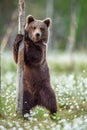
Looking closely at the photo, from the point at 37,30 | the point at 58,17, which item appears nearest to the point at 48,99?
the point at 37,30

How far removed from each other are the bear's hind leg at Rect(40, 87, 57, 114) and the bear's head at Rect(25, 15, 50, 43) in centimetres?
99

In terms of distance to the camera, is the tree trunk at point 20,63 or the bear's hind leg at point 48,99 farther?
the bear's hind leg at point 48,99

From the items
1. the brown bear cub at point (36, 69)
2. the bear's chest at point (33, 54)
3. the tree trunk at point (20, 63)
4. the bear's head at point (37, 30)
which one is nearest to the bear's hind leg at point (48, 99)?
the brown bear cub at point (36, 69)

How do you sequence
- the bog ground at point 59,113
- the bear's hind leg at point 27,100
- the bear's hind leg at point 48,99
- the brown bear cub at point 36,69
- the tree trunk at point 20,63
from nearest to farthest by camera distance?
the bog ground at point 59,113 < the tree trunk at point 20,63 < the brown bear cub at point 36,69 < the bear's hind leg at point 27,100 < the bear's hind leg at point 48,99

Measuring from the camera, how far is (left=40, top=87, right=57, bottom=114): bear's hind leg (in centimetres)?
1162

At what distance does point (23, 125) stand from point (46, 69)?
1.55m

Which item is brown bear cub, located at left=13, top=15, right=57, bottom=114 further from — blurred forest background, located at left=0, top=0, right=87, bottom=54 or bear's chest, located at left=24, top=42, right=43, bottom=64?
blurred forest background, located at left=0, top=0, right=87, bottom=54

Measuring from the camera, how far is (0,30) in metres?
46.8

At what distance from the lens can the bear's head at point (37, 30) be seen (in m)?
11.3

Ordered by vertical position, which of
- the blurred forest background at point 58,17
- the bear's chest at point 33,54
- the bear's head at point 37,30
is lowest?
the blurred forest background at point 58,17

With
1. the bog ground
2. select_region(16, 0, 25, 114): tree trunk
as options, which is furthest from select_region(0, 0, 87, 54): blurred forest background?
select_region(16, 0, 25, 114): tree trunk

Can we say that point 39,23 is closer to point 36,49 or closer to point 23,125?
point 36,49

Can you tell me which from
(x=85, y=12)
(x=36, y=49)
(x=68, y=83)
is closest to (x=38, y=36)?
(x=36, y=49)

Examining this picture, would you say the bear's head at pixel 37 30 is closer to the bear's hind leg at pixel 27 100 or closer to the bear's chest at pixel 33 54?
the bear's chest at pixel 33 54
